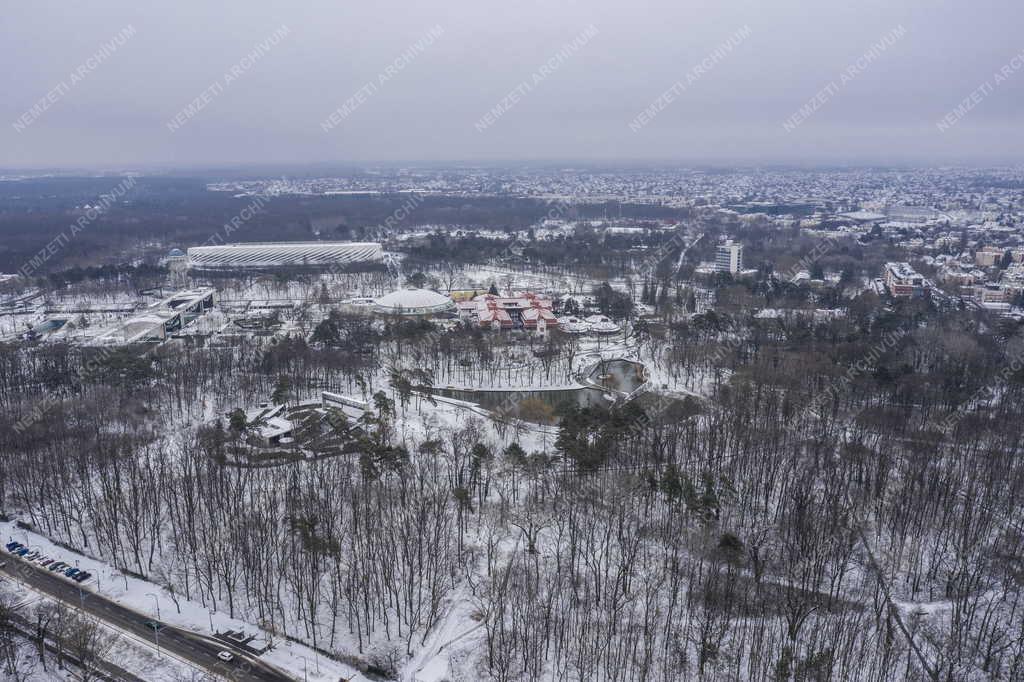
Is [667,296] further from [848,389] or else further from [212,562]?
[212,562]

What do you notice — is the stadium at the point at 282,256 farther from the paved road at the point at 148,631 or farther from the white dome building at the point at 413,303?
the paved road at the point at 148,631

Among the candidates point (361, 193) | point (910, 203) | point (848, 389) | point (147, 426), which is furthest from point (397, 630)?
point (361, 193)

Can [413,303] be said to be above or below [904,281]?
below

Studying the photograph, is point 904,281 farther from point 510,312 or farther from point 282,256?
point 282,256

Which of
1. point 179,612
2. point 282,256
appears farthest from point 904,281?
point 282,256

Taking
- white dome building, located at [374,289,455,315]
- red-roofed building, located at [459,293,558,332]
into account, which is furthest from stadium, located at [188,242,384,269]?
red-roofed building, located at [459,293,558,332]
